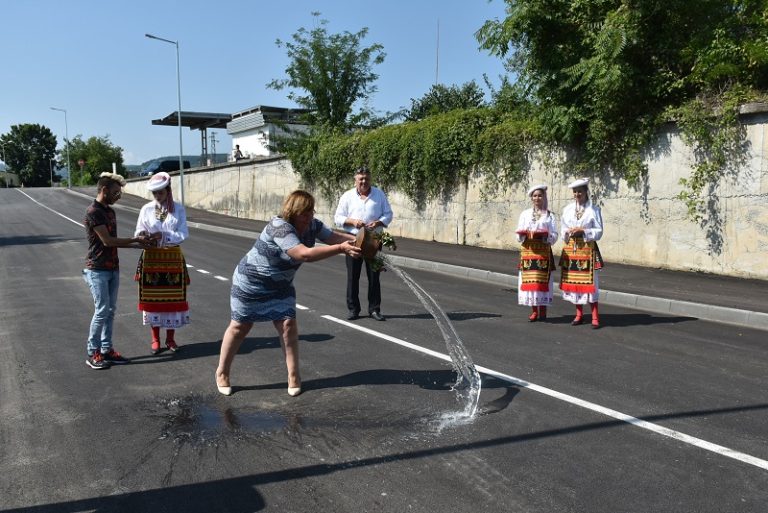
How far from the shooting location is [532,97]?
15227mm

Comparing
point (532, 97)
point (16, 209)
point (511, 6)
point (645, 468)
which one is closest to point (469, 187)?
point (532, 97)

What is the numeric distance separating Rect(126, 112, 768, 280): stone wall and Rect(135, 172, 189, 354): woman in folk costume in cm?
972

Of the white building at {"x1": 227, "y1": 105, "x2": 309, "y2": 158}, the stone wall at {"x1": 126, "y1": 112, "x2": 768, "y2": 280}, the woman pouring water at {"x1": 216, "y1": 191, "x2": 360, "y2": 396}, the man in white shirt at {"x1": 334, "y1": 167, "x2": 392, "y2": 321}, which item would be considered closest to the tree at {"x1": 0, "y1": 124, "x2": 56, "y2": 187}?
the white building at {"x1": 227, "y1": 105, "x2": 309, "y2": 158}

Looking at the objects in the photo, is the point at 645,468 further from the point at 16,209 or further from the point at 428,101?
the point at 16,209

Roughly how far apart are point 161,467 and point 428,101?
3465 centimetres

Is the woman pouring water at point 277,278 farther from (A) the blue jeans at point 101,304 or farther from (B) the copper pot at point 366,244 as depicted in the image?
(A) the blue jeans at point 101,304

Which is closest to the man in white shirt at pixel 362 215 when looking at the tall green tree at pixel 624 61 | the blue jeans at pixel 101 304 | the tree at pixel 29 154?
the blue jeans at pixel 101 304

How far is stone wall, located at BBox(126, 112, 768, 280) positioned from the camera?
11438mm

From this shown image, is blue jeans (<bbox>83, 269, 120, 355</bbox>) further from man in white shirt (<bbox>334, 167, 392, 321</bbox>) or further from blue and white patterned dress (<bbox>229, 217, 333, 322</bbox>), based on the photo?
man in white shirt (<bbox>334, 167, 392, 321</bbox>)

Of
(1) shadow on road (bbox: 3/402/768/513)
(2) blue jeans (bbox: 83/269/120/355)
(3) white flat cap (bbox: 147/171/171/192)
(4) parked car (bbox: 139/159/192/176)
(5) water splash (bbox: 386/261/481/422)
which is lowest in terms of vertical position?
(1) shadow on road (bbox: 3/402/768/513)

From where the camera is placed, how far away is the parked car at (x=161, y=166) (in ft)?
146

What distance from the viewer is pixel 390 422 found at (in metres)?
4.68

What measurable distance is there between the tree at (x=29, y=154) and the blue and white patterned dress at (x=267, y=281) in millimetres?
115709

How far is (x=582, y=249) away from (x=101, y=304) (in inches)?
216
